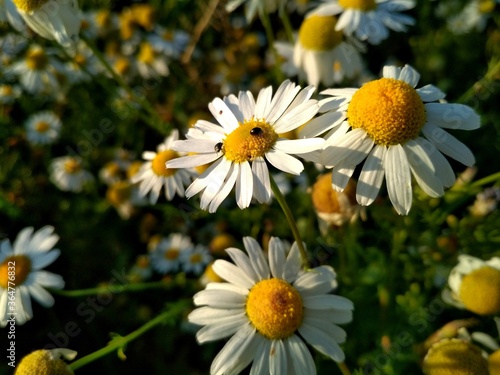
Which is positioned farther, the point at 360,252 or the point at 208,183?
the point at 360,252

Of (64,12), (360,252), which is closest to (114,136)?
(64,12)

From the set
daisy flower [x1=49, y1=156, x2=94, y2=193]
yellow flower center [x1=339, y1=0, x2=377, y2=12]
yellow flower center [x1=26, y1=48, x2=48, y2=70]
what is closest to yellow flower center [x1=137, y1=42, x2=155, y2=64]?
yellow flower center [x1=26, y1=48, x2=48, y2=70]

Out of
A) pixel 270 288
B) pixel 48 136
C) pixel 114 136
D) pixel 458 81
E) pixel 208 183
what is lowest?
pixel 458 81

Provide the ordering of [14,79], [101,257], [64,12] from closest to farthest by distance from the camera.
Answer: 1. [64,12]
2. [101,257]
3. [14,79]

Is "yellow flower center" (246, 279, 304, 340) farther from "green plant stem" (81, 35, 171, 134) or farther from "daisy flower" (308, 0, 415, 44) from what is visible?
"daisy flower" (308, 0, 415, 44)

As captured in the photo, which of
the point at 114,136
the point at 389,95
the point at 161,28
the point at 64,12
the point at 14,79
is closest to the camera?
the point at 389,95

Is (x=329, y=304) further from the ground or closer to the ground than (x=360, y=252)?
further from the ground

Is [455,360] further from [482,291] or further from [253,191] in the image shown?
[253,191]

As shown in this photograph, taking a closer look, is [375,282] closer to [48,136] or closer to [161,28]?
[48,136]
